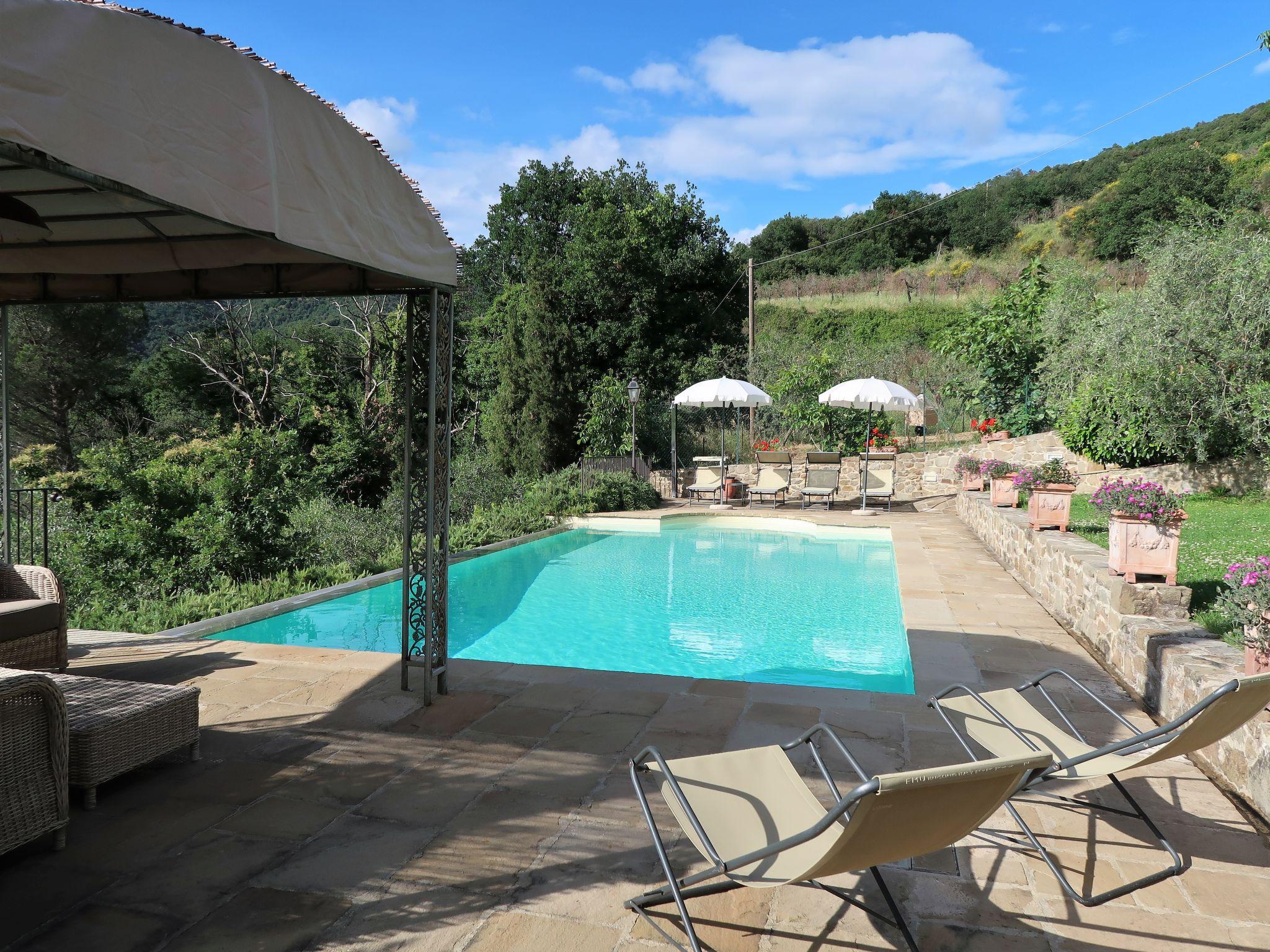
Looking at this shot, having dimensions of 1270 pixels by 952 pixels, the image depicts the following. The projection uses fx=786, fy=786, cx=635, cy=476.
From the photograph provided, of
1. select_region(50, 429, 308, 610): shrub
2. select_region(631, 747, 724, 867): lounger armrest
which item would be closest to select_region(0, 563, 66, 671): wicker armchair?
select_region(50, 429, 308, 610): shrub

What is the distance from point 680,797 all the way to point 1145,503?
399 centimetres

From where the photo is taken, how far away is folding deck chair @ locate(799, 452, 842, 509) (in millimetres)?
13805

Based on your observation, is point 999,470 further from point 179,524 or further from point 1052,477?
point 179,524

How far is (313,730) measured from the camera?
3.46 meters

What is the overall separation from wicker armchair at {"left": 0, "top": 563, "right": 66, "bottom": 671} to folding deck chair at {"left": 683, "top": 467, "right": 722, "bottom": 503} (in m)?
11.3

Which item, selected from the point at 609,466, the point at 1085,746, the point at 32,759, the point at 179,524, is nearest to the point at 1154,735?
the point at 1085,746

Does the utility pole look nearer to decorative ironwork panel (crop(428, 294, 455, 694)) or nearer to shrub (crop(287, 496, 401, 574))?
shrub (crop(287, 496, 401, 574))

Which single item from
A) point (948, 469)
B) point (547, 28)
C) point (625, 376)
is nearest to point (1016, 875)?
point (948, 469)

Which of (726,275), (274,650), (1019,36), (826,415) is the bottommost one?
(274,650)

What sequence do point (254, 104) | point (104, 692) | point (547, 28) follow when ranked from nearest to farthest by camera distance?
point (254, 104) < point (104, 692) < point (547, 28)

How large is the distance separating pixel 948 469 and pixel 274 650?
526 inches

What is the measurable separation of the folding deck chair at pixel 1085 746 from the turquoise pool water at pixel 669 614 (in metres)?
2.16

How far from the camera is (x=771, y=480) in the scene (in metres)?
14.4

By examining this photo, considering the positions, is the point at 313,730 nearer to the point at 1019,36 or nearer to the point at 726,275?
the point at 726,275
